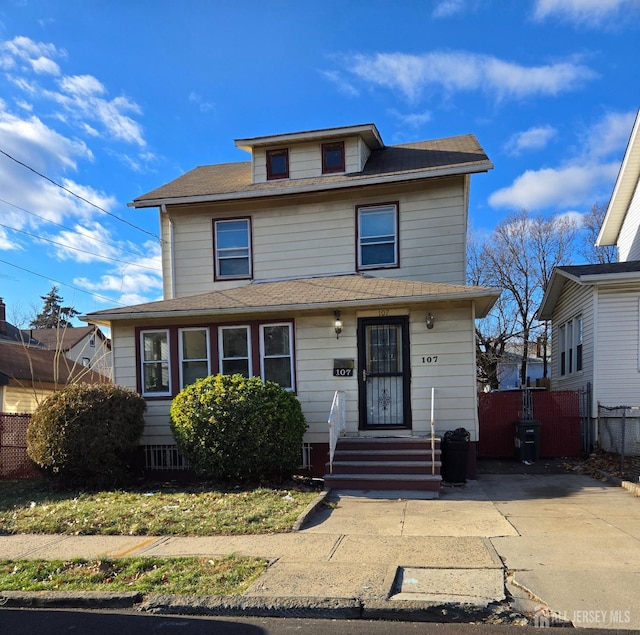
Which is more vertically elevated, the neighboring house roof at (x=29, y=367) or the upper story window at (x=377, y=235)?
the upper story window at (x=377, y=235)

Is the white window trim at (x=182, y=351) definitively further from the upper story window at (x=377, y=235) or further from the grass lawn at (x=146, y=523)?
the upper story window at (x=377, y=235)

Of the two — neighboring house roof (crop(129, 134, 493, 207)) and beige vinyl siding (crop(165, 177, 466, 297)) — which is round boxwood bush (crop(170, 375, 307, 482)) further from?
neighboring house roof (crop(129, 134, 493, 207))

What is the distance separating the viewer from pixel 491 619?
13.7 feet

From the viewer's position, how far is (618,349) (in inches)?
505

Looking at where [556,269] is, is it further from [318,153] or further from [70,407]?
[70,407]

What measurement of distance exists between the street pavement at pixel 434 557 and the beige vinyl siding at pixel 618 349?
487cm

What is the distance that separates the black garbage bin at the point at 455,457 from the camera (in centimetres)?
953

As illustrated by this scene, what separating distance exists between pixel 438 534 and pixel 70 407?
22.3ft

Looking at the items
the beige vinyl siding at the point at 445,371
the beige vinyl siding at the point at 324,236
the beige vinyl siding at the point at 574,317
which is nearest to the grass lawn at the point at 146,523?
the beige vinyl siding at the point at 445,371

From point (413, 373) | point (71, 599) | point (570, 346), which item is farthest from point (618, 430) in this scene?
point (71, 599)

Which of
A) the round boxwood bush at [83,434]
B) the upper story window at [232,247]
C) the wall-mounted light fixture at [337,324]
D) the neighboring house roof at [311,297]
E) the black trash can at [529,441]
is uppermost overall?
the upper story window at [232,247]

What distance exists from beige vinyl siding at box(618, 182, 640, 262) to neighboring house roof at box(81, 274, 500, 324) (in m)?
8.54

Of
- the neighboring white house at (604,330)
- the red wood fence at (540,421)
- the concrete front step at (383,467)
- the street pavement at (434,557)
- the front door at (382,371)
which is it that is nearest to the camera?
the street pavement at (434,557)

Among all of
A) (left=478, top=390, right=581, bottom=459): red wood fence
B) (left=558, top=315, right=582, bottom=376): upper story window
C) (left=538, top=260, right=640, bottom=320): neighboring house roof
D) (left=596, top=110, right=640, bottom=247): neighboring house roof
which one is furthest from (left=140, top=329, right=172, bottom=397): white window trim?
(left=596, top=110, right=640, bottom=247): neighboring house roof
